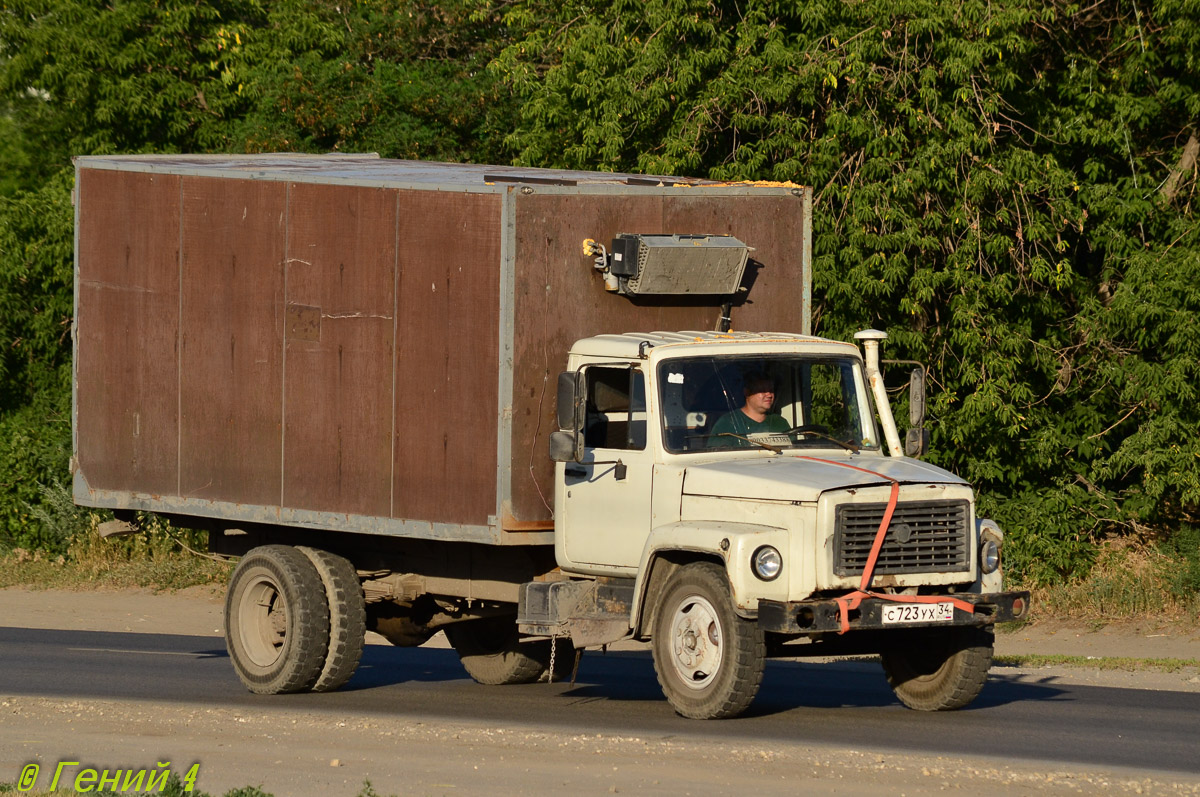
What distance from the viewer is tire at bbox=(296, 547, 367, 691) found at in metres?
12.8

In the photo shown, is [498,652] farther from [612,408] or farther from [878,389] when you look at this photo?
[878,389]

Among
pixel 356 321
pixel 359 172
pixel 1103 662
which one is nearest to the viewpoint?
pixel 356 321

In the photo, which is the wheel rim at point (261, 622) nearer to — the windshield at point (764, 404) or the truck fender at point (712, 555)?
the truck fender at point (712, 555)

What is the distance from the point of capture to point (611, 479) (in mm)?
11461

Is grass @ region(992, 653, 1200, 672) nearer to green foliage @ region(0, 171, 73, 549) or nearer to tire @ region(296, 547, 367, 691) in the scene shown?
tire @ region(296, 547, 367, 691)

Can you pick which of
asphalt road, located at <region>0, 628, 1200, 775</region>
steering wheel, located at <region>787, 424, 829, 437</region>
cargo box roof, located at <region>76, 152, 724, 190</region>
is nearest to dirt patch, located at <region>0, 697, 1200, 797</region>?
asphalt road, located at <region>0, 628, 1200, 775</region>

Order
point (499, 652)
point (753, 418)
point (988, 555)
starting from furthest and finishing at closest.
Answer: point (499, 652) < point (753, 418) < point (988, 555)

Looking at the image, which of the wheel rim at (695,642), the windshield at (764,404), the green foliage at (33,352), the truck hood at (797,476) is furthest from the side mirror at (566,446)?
the green foliage at (33,352)

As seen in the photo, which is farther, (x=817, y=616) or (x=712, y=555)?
(x=712, y=555)

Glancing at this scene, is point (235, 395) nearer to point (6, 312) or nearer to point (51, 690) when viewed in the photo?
point (51, 690)

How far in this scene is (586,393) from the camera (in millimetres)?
11219

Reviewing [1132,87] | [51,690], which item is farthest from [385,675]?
[1132,87]

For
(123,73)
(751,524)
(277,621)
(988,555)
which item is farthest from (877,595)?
(123,73)

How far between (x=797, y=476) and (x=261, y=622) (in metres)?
4.74
